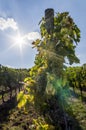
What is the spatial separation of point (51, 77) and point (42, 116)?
4.88ft

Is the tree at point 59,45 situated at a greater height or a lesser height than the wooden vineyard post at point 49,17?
lesser

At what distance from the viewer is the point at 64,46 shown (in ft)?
29.9

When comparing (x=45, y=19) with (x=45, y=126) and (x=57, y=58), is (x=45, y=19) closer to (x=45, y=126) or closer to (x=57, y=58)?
(x=57, y=58)

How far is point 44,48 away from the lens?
9.05m

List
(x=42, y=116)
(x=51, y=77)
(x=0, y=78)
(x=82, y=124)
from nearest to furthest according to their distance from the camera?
(x=51, y=77) → (x=42, y=116) → (x=82, y=124) → (x=0, y=78)

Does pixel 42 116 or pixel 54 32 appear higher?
pixel 54 32

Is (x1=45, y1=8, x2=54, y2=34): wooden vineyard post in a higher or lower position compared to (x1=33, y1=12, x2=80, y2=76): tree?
higher

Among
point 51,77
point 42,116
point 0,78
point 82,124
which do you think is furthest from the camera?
point 0,78

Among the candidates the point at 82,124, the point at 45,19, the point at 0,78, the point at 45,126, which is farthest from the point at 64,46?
the point at 0,78

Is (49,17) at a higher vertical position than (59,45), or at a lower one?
higher

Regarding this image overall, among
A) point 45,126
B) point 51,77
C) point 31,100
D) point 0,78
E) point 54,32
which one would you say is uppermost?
point 0,78

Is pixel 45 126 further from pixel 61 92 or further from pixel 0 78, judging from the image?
pixel 0 78

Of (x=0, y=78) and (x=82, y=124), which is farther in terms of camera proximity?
(x=0, y=78)

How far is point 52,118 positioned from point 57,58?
1.95m
